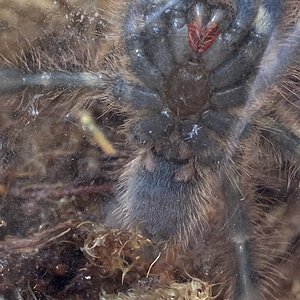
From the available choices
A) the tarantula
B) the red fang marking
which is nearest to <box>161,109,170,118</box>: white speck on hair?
the tarantula

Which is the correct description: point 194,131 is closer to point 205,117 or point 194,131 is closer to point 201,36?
point 205,117

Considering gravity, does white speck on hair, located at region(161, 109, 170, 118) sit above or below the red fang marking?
below

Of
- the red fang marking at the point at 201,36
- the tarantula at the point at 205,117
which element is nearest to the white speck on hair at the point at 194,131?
the tarantula at the point at 205,117

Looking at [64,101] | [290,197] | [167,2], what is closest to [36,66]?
[64,101]

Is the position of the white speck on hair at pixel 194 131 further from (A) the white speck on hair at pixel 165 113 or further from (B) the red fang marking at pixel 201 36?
(B) the red fang marking at pixel 201 36

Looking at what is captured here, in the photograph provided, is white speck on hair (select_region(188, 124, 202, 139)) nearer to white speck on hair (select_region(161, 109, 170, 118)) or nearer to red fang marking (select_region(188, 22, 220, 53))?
white speck on hair (select_region(161, 109, 170, 118))

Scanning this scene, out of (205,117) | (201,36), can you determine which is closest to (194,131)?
(205,117)

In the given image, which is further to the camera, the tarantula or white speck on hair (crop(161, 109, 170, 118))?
white speck on hair (crop(161, 109, 170, 118))

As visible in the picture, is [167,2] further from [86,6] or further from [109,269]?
[109,269]
